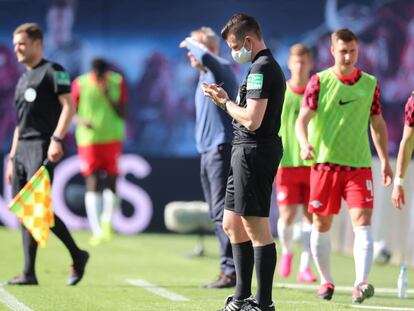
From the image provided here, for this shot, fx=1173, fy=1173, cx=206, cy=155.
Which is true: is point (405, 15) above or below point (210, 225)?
above

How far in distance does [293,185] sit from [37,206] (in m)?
2.85

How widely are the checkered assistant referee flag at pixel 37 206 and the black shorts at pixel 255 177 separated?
2.75 metres

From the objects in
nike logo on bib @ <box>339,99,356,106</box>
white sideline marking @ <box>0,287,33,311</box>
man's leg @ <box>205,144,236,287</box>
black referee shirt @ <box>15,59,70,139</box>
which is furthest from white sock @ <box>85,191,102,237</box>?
nike logo on bib @ <box>339,99,356,106</box>

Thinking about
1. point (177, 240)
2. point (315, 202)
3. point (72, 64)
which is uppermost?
point (72, 64)

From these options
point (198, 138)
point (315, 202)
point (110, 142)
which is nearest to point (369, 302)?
point (315, 202)

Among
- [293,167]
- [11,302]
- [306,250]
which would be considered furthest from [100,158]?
[11,302]

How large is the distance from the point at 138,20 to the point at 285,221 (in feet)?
27.1

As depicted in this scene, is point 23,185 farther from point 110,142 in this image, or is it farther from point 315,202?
point 110,142

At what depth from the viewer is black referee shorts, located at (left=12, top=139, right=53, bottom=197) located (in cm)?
1000

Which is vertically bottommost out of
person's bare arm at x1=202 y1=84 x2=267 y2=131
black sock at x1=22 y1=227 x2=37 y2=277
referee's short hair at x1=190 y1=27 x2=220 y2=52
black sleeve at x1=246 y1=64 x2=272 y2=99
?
black sock at x1=22 y1=227 x2=37 y2=277

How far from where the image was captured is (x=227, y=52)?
1870cm

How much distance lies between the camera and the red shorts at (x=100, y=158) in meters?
16.6

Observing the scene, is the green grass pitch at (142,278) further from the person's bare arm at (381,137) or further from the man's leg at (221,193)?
the person's bare arm at (381,137)

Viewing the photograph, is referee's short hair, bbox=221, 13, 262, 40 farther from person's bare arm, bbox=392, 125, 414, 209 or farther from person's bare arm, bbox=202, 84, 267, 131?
person's bare arm, bbox=392, 125, 414, 209
